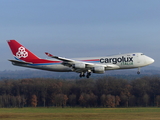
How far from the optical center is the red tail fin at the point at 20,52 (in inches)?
3098

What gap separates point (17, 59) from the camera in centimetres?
7894

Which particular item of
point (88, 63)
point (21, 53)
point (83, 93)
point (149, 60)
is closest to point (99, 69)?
point (88, 63)

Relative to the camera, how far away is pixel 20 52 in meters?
79.7

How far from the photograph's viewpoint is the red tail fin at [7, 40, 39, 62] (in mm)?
78688

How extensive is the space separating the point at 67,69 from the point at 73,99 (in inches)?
2765

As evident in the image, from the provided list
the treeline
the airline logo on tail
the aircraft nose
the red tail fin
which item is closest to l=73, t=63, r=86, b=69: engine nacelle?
the red tail fin

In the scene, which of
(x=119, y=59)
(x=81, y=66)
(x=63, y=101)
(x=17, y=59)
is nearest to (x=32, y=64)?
(x=17, y=59)

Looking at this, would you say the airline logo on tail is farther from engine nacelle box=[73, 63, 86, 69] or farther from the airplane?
engine nacelle box=[73, 63, 86, 69]

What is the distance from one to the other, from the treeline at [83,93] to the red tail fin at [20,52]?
62.9m

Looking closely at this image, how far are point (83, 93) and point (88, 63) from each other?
74784mm

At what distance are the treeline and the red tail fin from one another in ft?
206
